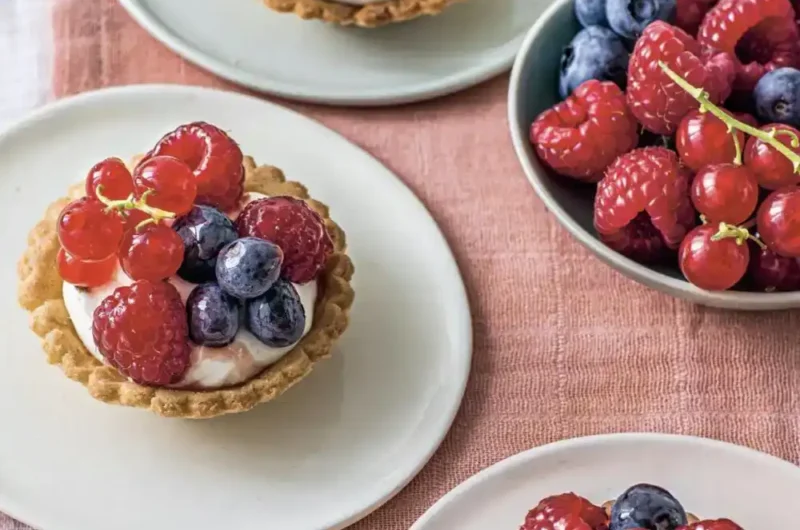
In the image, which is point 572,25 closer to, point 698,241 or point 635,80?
point 635,80

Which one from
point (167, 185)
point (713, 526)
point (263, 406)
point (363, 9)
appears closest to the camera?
point (713, 526)

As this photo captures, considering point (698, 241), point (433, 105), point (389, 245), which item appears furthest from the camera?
point (433, 105)

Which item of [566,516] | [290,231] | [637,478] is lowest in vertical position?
[637,478]

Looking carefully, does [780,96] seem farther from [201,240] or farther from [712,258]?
[201,240]

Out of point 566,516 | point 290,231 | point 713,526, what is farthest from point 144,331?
point 713,526

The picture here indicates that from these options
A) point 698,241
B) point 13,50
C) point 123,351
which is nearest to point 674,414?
point 698,241

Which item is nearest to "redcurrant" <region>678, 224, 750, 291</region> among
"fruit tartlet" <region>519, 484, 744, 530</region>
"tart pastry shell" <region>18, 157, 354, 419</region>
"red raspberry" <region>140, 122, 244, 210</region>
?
"fruit tartlet" <region>519, 484, 744, 530</region>

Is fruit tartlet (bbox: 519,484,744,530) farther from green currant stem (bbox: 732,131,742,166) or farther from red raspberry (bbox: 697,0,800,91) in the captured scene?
red raspberry (bbox: 697,0,800,91)
